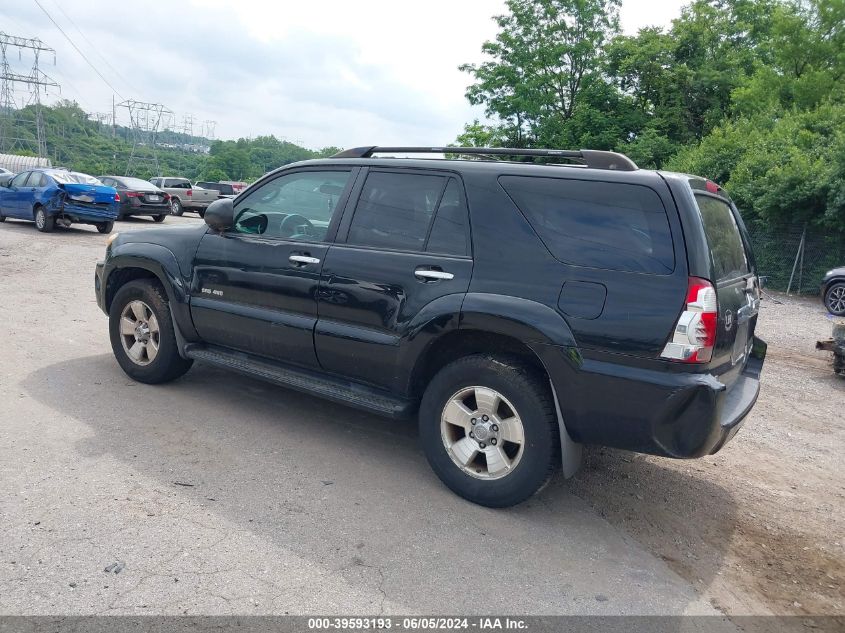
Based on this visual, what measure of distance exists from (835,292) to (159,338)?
13988 mm

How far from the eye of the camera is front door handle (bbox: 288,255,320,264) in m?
4.40

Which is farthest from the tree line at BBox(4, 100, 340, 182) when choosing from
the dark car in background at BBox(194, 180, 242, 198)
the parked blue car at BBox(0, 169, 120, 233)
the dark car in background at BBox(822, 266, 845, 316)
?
the dark car in background at BBox(822, 266, 845, 316)

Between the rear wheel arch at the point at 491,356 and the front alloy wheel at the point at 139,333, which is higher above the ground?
the rear wheel arch at the point at 491,356

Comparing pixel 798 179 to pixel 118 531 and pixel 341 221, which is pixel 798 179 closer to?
pixel 341 221

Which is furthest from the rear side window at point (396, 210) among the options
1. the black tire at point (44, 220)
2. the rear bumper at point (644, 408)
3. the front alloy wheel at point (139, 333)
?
the black tire at point (44, 220)

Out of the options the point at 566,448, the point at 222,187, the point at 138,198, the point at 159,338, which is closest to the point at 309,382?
the point at 159,338

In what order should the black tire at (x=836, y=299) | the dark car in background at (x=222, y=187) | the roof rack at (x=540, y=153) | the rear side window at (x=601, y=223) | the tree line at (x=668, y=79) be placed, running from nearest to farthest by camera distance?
the rear side window at (x=601, y=223), the roof rack at (x=540, y=153), the black tire at (x=836, y=299), the tree line at (x=668, y=79), the dark car in background at (x=222, y=187)

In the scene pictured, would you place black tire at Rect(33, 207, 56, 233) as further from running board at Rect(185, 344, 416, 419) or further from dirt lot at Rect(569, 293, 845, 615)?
dirt lot at Rect(569, 293, 845, 615)

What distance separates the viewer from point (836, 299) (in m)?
14.1

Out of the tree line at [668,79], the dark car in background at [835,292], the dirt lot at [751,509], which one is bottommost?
the dirt lot at [751,509]

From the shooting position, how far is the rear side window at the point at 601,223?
3.37 meters

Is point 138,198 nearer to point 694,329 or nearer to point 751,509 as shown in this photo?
point 751,509

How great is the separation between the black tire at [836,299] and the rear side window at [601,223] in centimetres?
1291

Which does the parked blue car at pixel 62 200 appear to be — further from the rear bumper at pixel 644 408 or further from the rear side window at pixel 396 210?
the rear bumper at pixel 644 408
